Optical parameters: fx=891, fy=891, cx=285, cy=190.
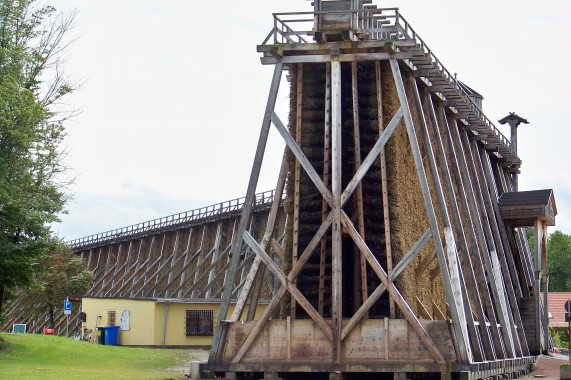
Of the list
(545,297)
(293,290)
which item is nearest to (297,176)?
(293,290)

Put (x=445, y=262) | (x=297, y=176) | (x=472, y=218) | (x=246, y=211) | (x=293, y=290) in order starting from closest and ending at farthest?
(x=445, y=262), (x=293, y=290), (x=246, y=211), (x=297, y=176), (x=472, y=218)

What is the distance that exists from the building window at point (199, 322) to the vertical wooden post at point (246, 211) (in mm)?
15193

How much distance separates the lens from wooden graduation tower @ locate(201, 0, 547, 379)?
20438 millimetres

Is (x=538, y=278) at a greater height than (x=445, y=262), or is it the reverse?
(x=538, y=278)

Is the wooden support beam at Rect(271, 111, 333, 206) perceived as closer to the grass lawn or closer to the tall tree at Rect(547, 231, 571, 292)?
the grass lawn

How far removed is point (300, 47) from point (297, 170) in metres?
3.38

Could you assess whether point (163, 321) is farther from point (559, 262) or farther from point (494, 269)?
point (559, 262)

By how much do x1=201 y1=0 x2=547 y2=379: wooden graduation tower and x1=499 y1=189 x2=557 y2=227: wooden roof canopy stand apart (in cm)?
739

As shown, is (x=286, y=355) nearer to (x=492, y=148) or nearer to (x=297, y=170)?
(x=297, y=170)

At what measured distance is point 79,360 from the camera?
2628 centimetres

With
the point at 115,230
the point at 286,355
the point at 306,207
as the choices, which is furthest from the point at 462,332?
the point at 115,230

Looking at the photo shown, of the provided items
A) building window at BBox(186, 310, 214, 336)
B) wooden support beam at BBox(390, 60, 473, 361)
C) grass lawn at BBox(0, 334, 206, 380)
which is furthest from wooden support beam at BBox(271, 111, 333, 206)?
building window at BBox(186, 310, 214, 336)

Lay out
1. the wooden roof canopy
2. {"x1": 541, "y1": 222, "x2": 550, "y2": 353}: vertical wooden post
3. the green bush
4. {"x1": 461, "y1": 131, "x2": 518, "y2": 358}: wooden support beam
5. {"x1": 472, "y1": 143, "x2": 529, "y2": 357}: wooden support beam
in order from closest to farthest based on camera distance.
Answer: {"x1": 461, "y1": 131, "x2": 518, "y2": 358}: wooden support beam
{"x1": 472, "y1": 143, "x2": 529, "y2": 357}: wooden support beam
the wooden roof canopy
{"x1": 541, "y1": 222, "x2": 550, "y2": 353}: vertical wooden post
the green bush

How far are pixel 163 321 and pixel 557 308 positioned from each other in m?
40.4
